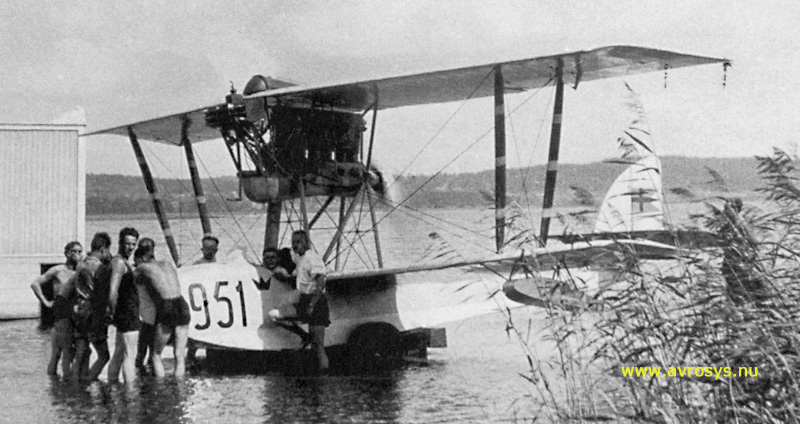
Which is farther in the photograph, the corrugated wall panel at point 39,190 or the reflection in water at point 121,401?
the corrugated wall panel at point 39,190

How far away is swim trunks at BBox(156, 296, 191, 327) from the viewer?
936cm

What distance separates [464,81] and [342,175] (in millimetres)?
2158

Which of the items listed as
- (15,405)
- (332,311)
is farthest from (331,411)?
(332,311)

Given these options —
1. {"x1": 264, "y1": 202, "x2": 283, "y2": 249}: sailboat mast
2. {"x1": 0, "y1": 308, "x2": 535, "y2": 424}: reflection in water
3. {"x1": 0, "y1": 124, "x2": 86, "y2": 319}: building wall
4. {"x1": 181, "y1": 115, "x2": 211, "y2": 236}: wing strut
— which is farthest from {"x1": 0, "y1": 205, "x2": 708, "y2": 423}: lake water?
{"x1": 0, "y1": 124, "x2": 86, "y2": 319}: building wall

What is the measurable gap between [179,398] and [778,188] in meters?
5.27

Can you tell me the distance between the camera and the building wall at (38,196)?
1725 cm

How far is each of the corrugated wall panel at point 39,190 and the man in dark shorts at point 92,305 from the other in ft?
28.1

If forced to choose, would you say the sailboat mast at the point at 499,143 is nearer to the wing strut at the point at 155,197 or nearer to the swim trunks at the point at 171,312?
the swim trunks at the point at 171,312

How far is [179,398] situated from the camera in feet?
27.5

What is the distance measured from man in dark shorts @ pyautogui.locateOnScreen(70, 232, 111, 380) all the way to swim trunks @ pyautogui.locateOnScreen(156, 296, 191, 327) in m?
0.53

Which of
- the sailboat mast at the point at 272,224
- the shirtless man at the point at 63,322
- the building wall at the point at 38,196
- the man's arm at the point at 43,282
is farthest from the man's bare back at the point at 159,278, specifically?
the building wall at the point at 38,196

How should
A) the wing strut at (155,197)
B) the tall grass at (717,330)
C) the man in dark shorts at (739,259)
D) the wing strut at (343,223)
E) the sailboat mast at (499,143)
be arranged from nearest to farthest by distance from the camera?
the tall grass at (717,330), the man in dark shorts at (739,259), the sailboat mast at (499,143), the wing strut at (343,223), the wing strut at (155,197)

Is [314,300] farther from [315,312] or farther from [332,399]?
[332,399]

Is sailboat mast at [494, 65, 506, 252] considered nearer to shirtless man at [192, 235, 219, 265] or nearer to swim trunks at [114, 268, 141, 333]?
shirtless man at [192, 235, 219, 265]
